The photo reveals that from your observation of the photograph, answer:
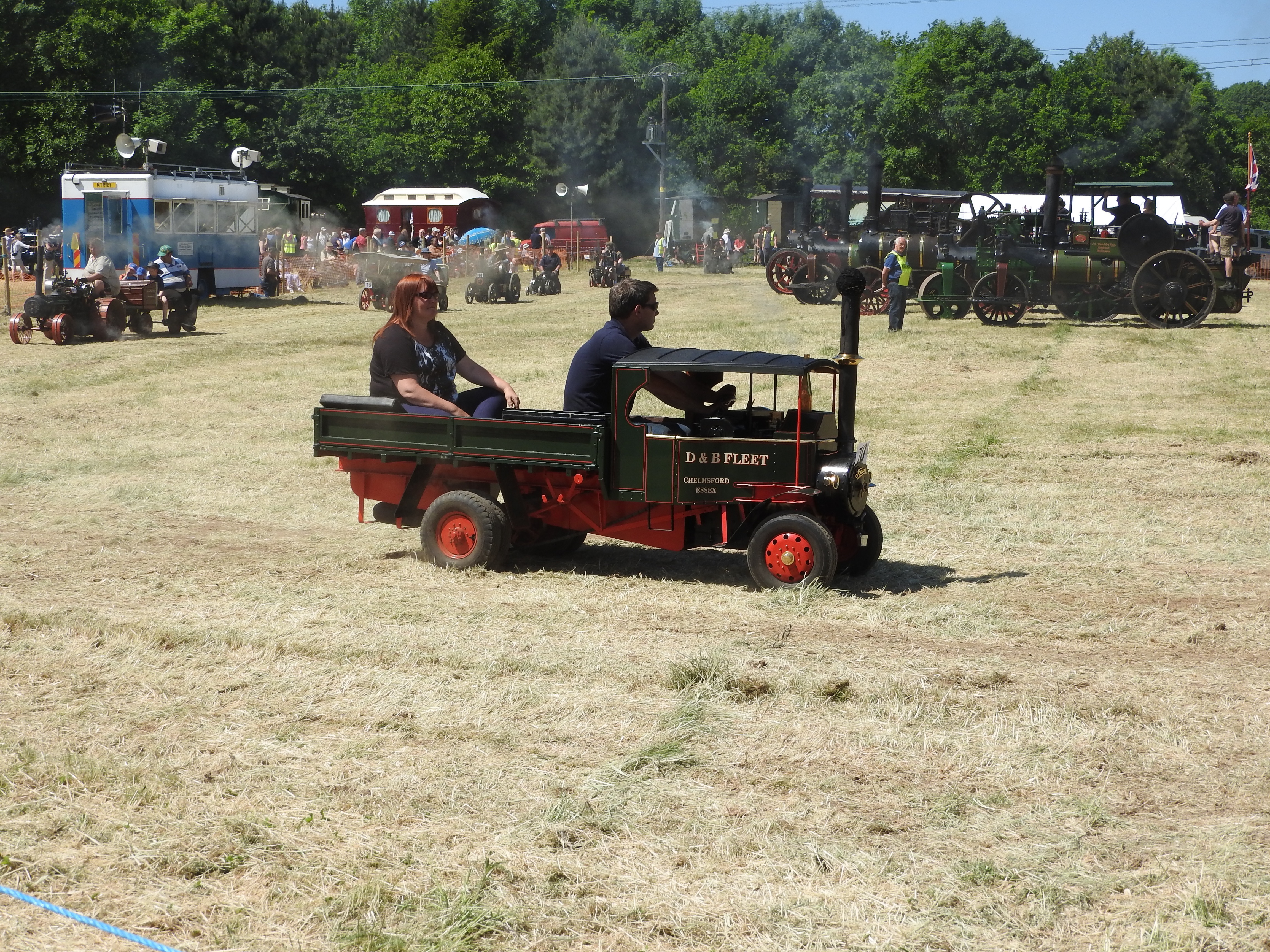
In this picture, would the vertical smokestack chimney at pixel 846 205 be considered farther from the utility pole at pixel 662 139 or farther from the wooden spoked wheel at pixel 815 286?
the utility pole at pixel 662 139

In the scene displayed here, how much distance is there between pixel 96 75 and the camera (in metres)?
44.7

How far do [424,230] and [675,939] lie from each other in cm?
4647

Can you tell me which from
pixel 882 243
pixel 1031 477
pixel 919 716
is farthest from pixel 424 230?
pixel 919 716

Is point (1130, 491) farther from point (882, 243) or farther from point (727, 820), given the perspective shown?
point (882, 243)

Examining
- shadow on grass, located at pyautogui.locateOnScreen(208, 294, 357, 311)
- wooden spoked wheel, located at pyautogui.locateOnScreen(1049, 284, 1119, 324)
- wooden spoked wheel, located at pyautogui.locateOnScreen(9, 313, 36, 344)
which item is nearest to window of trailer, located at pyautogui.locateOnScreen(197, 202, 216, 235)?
shadow on grass, located at pyautogui.locateOnScreen(208, 294, 357, 311)

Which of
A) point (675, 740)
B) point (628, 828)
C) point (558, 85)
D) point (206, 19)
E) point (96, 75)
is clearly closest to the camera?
point (628, 828)

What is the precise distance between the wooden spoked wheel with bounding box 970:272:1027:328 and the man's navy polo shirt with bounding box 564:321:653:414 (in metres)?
15.7

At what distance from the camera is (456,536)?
722 centimetres

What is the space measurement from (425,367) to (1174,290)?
54.8 ft

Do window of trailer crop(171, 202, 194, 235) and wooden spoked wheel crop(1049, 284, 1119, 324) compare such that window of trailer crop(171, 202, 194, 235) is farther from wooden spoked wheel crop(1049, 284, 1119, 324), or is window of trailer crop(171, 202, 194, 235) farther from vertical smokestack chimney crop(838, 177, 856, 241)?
wooden spoked wheel crop(1049, 284, 1119, 324)

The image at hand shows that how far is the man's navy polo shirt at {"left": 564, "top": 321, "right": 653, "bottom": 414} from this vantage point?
6.95 metres

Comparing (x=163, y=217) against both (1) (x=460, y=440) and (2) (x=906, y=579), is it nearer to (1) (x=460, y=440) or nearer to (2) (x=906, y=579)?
(1) (x=460, y=440)

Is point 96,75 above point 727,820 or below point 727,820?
above

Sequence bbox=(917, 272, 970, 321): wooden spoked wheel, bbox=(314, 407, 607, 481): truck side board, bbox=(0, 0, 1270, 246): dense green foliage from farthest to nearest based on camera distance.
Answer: bbox=(0, 0, 1270, 246): dense green foliage → bbox=(917, 272, 970, 321): wooden spoked wheel → bbox=(314, 407, 607, 481): truck side board
